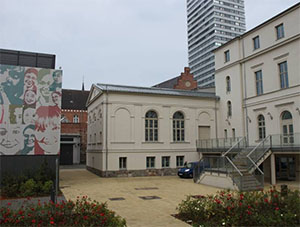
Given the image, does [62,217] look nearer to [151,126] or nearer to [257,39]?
[151,126]

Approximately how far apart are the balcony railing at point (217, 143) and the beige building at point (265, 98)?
0.33 metres

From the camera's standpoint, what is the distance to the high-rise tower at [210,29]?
110188 millimetres

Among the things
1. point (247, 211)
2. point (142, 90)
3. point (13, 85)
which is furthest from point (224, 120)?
point (247, 211)

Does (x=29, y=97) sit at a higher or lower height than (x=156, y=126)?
higher

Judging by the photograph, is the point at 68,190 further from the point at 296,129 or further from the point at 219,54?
the point at 219,54

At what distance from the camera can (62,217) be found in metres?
8.38

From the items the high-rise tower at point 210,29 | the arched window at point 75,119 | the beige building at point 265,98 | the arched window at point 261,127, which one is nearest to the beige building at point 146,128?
the beige building at point 265,98

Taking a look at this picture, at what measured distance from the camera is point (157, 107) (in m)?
28.4

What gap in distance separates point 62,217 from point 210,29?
372 feet

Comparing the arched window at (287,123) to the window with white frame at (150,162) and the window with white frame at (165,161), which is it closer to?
the window with white frame at (165,161)

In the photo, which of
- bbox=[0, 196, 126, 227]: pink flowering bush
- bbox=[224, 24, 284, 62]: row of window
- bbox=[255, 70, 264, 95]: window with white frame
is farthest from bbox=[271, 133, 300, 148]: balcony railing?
bbox=[0, 196, 126, 227]: pink flowering bush

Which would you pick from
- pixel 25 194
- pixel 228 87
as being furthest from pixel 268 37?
pixel 25 194

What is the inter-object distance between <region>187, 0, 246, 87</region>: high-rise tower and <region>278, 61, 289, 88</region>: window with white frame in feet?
277

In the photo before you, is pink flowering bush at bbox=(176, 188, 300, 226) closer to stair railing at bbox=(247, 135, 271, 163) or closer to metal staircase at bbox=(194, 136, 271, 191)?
metal staircase at bbox=(194, 136, 271, 191)
